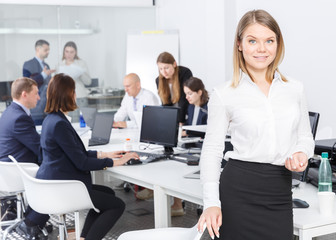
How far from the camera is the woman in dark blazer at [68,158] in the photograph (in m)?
3.48

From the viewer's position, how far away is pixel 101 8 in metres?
8.30

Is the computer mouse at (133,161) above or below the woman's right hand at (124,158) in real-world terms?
below

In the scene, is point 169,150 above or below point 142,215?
above

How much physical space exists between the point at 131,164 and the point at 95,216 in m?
0.47

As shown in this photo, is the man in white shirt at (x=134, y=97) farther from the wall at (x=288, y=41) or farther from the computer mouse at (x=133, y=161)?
the computer mouse at (x=133, y=161)

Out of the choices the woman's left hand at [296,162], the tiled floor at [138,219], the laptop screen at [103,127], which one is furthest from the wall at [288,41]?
the woman's left hand at [296,162]

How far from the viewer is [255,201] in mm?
1891

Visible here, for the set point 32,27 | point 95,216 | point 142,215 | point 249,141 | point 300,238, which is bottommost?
point 142,215

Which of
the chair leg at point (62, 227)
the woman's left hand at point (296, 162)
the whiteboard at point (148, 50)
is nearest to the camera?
the woman's left hand at point (296, 162)

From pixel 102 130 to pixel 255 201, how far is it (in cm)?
341

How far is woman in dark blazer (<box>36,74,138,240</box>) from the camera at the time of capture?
3.48 m

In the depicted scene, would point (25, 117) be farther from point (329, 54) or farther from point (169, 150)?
point (329, 54)

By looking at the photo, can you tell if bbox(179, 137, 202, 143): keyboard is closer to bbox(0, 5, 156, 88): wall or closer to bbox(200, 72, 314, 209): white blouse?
bbox(200, 72, 314, 209): white blouse

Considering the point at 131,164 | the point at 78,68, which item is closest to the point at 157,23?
the point at 78,68
